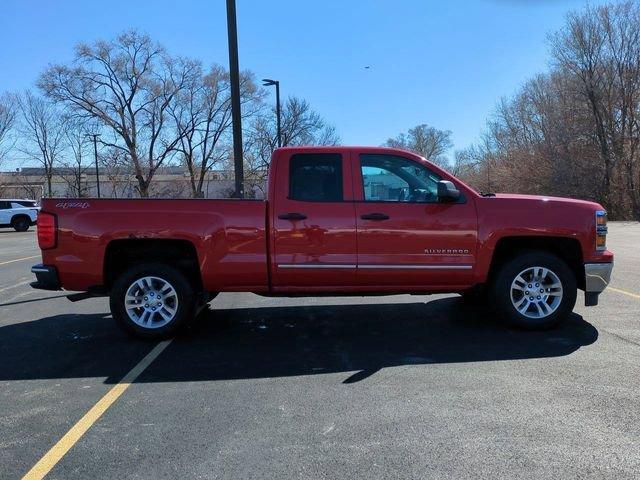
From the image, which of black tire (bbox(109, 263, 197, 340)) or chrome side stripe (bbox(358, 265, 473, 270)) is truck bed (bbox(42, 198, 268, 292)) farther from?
chrome side stripe (bbox(358, 265, 473, 270))

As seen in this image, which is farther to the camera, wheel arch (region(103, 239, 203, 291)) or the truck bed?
wheel arch (region(103, 239, 203, 291))

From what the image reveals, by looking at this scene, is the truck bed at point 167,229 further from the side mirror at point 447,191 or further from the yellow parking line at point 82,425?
the side mirror at point 447,191

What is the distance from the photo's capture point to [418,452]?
3.34 meters

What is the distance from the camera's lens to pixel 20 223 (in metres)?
33.6

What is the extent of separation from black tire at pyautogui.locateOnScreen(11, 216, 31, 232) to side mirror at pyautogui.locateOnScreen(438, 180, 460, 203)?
33.8 meters

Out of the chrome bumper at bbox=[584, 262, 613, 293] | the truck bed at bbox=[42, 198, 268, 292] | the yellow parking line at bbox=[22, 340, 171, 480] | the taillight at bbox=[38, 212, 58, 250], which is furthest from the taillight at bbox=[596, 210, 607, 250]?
the taillight at bbox=[38, 212, 58, 250]

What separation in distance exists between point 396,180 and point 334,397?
2.69 meters

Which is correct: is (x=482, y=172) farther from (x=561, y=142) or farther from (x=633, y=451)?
(x=633, y=451)

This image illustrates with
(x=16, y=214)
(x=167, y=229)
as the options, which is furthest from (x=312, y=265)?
(x=16, y=214)

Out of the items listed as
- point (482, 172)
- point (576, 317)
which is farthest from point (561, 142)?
point (576, 317)

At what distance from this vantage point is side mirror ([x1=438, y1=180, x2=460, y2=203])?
5.70 metres

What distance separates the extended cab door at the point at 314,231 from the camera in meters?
5.90

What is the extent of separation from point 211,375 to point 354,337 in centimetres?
176

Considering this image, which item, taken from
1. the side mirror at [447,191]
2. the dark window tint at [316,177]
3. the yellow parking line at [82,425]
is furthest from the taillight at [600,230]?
the yellow parking line at [82,425]
